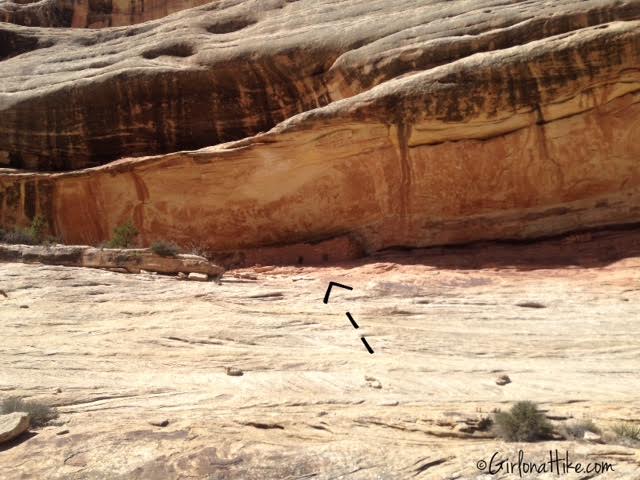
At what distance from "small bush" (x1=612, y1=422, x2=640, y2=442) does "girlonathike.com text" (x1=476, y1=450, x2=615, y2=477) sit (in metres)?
0.55

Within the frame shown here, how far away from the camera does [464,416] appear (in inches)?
199

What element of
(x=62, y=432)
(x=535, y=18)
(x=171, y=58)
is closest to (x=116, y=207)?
(x=171, y=58)

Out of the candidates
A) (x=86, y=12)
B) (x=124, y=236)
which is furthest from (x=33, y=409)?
(x=86, y=12)

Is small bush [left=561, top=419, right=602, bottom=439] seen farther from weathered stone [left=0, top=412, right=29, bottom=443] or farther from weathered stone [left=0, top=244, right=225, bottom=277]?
weathered stone [left=0, top=244, right=225, bottom=277]

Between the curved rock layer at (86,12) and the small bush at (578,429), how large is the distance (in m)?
28.9

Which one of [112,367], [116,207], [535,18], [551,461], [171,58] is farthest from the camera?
[171,58]

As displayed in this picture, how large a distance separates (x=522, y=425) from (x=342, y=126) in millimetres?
8508

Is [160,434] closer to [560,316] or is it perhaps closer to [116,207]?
[560,316]

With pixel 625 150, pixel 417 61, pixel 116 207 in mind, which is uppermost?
pixel 417 61

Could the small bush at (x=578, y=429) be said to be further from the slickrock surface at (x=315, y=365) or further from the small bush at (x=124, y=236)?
the small bush at (x=124, y=236)

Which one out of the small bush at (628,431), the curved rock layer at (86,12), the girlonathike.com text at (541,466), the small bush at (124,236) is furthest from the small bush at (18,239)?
the curved rock layer at (86,12)

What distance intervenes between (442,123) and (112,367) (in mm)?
7490

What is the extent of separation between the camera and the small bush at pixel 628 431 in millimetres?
4664

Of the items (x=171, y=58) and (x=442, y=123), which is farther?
(x=171, y=58)
